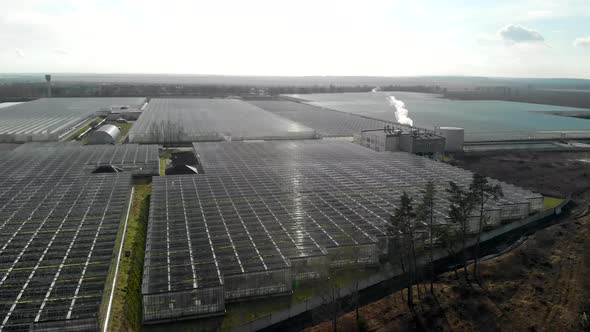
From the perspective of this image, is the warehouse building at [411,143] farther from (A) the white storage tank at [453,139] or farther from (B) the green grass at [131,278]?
(B) the green grass at [131,278]

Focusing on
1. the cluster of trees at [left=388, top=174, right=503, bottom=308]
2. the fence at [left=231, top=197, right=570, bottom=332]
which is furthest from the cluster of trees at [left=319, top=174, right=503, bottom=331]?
the fence at [left=231, top=197, right=570, bottom=332]

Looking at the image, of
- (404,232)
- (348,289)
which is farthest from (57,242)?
(404,232)

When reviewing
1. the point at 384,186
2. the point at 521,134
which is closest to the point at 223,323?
the point at 384,186

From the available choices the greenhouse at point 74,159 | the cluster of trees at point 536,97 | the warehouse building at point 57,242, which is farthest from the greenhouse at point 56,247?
the cluster of trees at point 536,97

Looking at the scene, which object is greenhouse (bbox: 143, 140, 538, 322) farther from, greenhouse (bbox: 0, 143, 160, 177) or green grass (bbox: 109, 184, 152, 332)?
greenhouse (bbox: 0, 143, 160, 177)

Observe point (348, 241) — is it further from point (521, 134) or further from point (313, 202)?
point (521, 134)

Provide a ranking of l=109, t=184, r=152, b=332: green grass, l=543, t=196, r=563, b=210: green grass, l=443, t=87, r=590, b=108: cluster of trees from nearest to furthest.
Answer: l=109, t=184, r=152, b=332: green grass < l=543, t=196, r=563, b=210: green grass < l=443, t=87, r=590, b=108: cluster of trees
